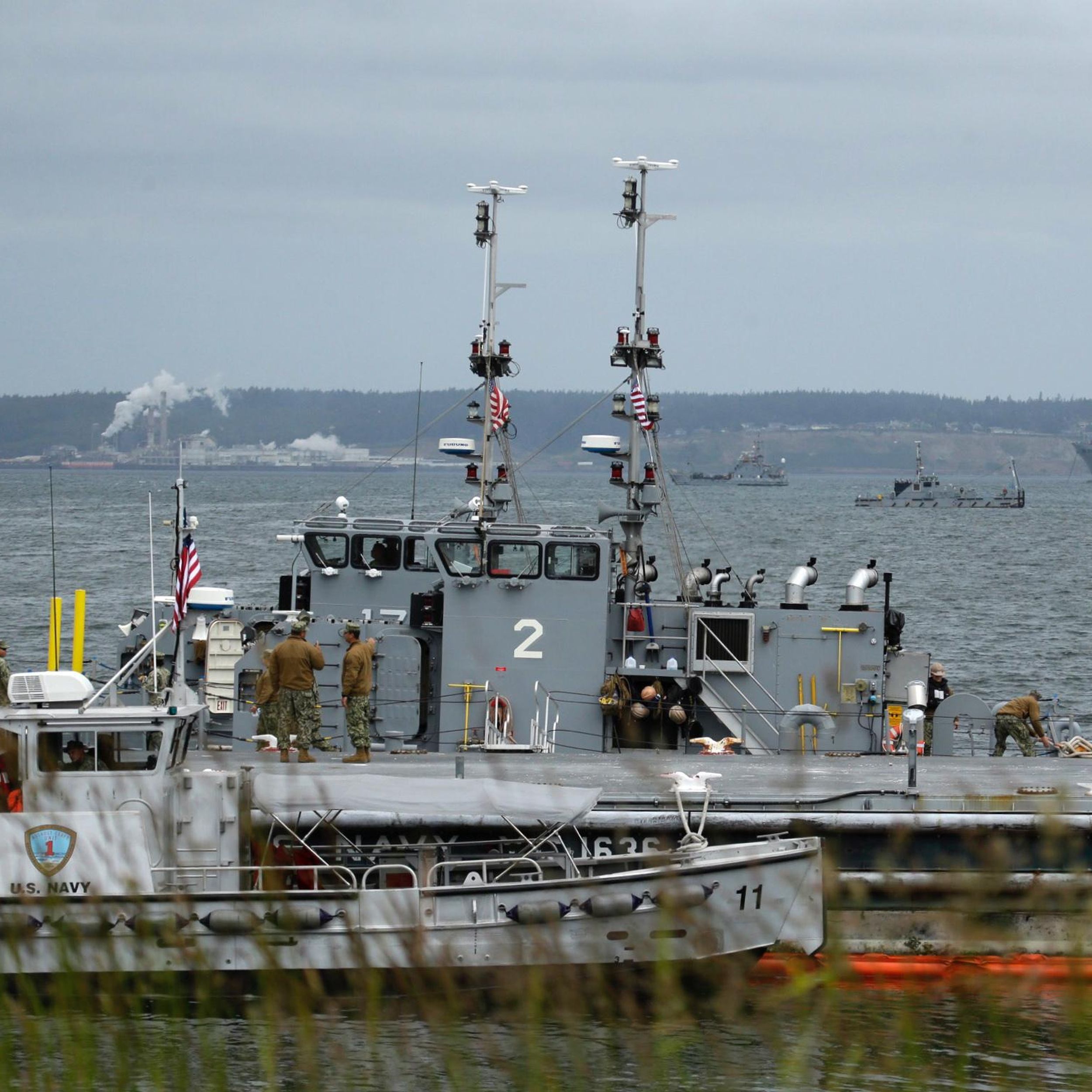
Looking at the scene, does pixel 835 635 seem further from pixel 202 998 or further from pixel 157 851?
pixel 202 998

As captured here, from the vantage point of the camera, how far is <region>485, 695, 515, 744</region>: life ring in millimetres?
17953

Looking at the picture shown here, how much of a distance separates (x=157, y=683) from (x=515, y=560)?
5.52m

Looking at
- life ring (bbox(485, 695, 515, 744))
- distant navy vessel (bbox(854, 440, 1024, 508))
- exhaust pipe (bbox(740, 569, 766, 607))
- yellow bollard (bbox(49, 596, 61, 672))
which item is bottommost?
life ring (bbox(485, 695, 515, 744))

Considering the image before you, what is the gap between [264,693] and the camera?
52.4 feet

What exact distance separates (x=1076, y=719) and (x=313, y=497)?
117 m

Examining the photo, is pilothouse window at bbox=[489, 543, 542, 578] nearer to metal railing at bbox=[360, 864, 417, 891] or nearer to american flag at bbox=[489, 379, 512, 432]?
american flag at bbox=[489, 379, 512, 432]

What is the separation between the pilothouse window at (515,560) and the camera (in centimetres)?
1842

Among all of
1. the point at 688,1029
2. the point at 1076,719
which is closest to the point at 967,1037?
the point at 688,1029

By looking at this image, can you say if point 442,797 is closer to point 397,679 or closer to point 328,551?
point 397,679

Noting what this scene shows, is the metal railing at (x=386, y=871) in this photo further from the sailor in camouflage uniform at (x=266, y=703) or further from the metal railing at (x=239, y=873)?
the sailor in camouflage uniform at (x=266, y=703)

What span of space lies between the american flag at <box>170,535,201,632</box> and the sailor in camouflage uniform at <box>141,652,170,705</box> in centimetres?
50

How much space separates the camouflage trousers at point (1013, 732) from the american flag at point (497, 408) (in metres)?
6.82

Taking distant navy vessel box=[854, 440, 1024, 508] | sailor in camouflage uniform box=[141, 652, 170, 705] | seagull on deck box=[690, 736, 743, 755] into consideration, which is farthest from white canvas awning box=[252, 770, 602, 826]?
distant navy vessel box=[854, 440, 1024, 508]

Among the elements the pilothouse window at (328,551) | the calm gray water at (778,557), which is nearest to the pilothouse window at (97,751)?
the pilothouse window at (328,551)
